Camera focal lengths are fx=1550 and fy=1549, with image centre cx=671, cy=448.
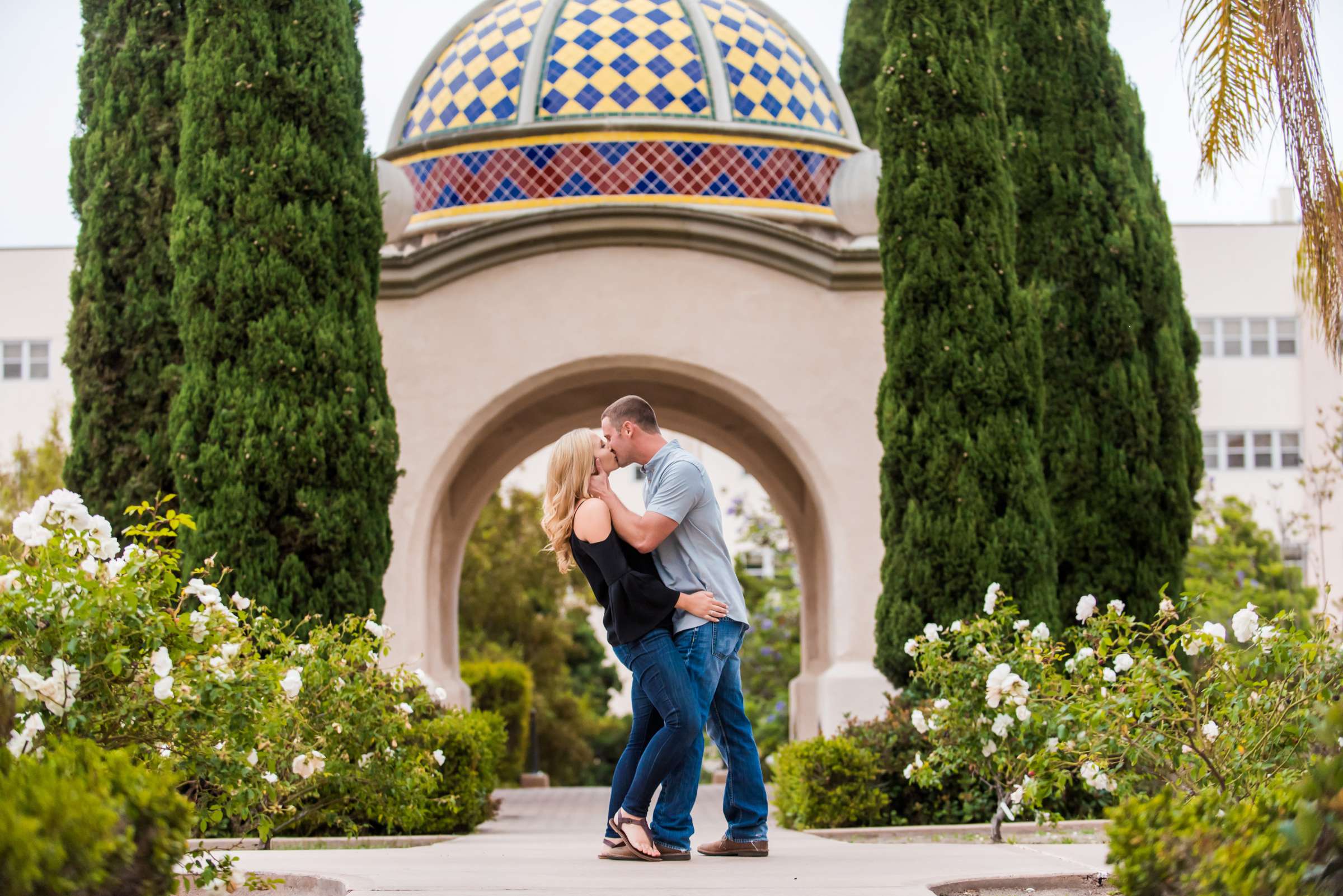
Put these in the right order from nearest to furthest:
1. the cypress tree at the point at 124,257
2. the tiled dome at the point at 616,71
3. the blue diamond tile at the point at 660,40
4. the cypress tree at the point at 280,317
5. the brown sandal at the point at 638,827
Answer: the brown sandal at the point at 638,827 → the cypress tree at the point at 280,317 → the cypress tree at the point at 124,257 → the tiled dome at the point at 616,71 → the blue diamond tile at the point at 660,40

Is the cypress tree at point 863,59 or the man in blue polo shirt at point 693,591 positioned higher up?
the cypress tree at point 863,59

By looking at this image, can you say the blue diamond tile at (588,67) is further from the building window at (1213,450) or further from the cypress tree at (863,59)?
the building window at (1213,450)

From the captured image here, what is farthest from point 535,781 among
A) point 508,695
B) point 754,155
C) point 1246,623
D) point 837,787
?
point 1246,623

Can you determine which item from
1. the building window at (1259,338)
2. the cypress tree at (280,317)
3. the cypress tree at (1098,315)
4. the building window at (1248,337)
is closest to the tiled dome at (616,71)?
the cypress tree at (1098,315)

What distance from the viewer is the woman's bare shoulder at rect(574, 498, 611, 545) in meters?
6.09

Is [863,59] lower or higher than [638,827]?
higher

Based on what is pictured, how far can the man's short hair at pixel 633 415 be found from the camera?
6418mm

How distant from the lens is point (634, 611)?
6.10m

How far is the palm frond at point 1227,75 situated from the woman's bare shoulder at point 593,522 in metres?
4.59

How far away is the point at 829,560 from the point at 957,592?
9.16 feet

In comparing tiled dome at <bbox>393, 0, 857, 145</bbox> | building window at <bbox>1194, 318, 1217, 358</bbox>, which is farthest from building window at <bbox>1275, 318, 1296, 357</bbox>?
tiled dome at <bbox>393, 0, 857, 145</bbox>

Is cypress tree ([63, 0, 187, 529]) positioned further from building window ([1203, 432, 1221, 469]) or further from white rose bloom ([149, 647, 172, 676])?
building window ([1203, 432, 1221, 469])

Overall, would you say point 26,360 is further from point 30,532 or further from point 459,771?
point 30,532

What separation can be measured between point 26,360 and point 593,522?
92.7ft
